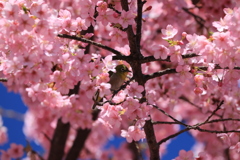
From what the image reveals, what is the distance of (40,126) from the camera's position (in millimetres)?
5160

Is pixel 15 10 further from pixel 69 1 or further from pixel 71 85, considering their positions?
pixel 69 1

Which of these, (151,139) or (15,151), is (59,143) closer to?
(15,151)

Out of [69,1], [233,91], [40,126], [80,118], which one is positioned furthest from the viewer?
[40,126]

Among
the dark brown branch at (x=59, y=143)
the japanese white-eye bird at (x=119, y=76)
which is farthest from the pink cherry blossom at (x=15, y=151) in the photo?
the japanese white-eye bird at (x=119, y=76)

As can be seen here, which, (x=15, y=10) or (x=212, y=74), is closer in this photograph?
(x=15, y=10)

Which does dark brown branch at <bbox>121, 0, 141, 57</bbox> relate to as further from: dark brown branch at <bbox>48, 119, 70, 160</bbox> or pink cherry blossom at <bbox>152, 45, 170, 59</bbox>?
dark brown branch at <bbox>48, 119, 70, 160</bbox>

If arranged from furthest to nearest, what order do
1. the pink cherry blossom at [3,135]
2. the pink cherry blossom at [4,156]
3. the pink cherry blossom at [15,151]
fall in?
the pink cherry blossom at [3,135], the pink cherry blossom at [4,156], the pink cherry blossom at [15,151]

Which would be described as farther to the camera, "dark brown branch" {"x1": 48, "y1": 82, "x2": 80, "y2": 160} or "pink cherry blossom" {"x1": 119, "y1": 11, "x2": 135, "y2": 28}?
"dark brown branch" {"x1": 48, "y1": 82, "x2": 80, "y2": 160}

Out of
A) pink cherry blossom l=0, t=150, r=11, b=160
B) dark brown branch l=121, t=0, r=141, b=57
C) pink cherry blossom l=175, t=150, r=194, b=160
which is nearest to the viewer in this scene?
dark brown branch l=121, t=0, r=141, b=57

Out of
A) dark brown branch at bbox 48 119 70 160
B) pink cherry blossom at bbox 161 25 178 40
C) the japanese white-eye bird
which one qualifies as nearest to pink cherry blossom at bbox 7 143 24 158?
dark brown branch at bbox 48 119 70 160

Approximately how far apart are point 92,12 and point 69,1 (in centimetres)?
243

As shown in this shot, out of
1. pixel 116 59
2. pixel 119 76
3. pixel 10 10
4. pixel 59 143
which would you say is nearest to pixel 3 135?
pixel 59 143

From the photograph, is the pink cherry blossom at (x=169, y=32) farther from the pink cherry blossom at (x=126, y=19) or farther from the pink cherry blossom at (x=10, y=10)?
the pink cherry blossom at (x=10, y=10)

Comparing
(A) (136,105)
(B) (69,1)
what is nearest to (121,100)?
(A) (136,105)
